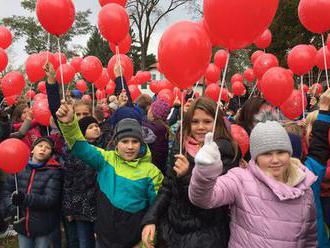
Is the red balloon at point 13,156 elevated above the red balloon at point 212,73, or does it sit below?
below

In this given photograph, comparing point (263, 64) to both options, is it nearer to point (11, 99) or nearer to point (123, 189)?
point (11, 99)

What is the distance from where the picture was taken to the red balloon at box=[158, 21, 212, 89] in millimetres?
2387

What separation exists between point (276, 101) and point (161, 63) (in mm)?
2745

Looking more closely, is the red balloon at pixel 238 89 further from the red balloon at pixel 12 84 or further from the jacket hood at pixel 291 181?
the jacket hood at pixel 291 181

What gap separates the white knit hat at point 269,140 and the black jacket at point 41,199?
7.23 feet

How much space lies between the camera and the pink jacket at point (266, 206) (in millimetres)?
1955

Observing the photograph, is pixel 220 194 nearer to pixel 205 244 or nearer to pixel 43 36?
pixel 205 244

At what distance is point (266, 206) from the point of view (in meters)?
1.99

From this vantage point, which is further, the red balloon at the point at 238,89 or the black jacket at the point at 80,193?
the red balloon at the point at 238,89

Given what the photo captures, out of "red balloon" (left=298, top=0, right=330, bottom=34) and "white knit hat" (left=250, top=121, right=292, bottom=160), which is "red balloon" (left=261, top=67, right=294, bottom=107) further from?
"white knit hat" (left=250, top=121, right=292, bottom=160)

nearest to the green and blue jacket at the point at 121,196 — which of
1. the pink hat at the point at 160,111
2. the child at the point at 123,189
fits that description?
the child at the point at 123,189

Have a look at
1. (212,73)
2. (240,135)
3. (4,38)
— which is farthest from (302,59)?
(4,38)

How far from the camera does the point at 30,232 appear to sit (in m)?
3.50

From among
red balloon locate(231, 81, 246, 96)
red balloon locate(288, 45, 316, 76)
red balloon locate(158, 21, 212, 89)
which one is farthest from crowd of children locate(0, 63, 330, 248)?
red balloon locate(231, 81, 246, 96)
